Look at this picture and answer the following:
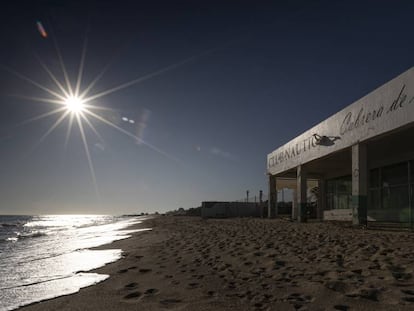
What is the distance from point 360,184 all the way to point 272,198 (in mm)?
14853

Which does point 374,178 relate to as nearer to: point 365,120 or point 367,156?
point 367,156

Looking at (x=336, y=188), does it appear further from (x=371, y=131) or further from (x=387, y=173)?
(x=371, y=131)

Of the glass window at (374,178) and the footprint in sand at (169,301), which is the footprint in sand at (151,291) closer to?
the footprint in sand at (169,301)

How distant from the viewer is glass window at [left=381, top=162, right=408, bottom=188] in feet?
61.5

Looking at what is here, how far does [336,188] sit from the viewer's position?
27812 millimetres

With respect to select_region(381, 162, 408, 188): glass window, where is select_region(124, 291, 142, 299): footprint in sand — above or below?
below

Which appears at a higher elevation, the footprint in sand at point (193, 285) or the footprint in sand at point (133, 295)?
the footprint in sand at point (193, 285)

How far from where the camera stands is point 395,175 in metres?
19.6

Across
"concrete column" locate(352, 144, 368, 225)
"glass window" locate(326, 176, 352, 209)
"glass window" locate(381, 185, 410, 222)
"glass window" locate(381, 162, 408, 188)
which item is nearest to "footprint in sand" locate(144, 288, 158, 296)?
"concrete column" locate(352, 144, 368, 225)

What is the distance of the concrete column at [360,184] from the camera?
51.0 feet

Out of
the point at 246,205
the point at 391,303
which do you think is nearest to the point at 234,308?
the point at 391,303

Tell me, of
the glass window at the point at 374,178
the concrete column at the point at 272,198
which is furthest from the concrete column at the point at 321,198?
the glass window at the point at 374,178

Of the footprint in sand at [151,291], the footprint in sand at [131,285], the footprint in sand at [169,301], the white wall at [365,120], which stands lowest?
the footprint in sand at [131,285]

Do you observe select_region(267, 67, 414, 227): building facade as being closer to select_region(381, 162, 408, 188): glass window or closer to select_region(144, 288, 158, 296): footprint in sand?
select_region(381, 162, 408, 188): glass window
